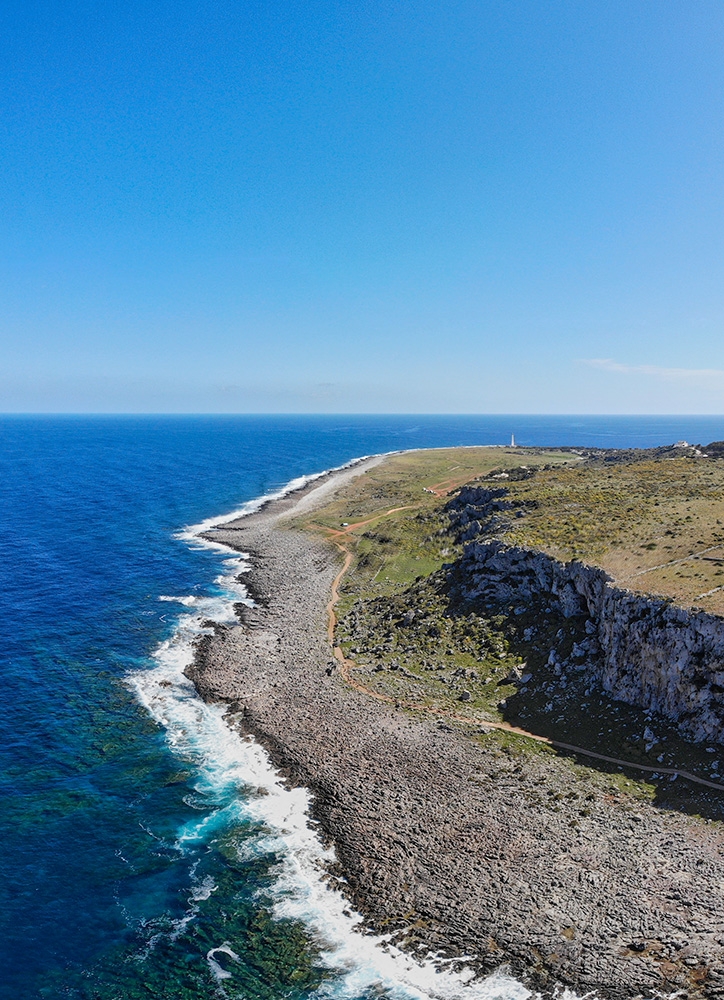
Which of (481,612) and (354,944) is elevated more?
(481,612)

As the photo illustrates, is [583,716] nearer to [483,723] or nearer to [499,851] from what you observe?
[483,723]

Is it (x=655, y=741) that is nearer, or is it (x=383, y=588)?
(x=655, y=741)

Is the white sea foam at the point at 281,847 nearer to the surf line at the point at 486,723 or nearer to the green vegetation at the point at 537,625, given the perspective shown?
the surf line at the point at 486,723

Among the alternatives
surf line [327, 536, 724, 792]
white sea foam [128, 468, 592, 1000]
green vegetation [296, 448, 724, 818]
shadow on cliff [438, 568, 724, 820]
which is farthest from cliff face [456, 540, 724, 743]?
white sea foam [128, 468, 592, 1000]

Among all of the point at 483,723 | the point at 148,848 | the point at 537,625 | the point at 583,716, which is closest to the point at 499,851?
the point at 483,723

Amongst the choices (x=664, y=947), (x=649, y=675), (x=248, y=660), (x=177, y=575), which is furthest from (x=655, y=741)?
(x=177, y=575)

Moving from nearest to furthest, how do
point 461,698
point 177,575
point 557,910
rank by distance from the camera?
point 557,910 < point 461,698 < point 177,575

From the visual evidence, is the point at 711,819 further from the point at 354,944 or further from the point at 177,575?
the point at 177,575

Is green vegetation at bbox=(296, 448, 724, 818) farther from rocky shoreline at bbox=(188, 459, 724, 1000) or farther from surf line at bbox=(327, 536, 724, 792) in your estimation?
rocky shoreline at bbox=(188, 459, 724, 1000)
